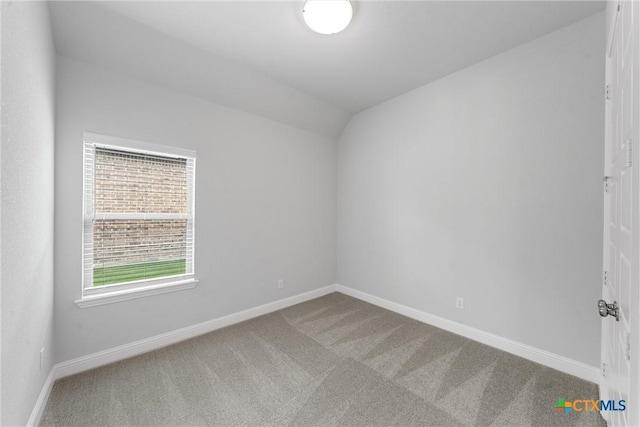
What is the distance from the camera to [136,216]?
2400mm

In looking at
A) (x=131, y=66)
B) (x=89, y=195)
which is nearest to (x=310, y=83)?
(x=131, y=66)

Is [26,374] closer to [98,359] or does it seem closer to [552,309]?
[98,359]

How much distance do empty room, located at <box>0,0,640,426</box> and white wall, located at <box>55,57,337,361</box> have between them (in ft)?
0.07

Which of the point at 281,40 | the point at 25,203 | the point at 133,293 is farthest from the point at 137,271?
the point at 281,40

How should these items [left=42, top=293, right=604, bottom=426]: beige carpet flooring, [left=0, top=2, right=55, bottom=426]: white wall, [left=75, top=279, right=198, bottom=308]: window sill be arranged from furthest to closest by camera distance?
[left=75, top=279, right=198, bottom=308]: window sill, [left=42, top=293, right=604, bottom=426]: beige carpet flooring, [left=0, top=2, right=55, bottom=426]: white wall

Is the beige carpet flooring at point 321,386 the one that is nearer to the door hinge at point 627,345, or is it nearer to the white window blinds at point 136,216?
the white window blinds at point 136,216

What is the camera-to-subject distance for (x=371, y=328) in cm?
284

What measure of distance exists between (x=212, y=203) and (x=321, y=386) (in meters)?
2.08

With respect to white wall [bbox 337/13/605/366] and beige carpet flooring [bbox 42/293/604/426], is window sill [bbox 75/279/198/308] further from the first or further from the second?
white wall [bbox 337/13/605/366]

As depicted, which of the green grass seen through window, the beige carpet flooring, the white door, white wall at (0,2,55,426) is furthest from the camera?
the green grass seen through window

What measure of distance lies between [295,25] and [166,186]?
1.94 meters

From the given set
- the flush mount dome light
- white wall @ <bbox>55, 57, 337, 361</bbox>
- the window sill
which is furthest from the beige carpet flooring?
the flush mount dome light

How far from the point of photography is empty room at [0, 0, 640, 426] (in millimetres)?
1469

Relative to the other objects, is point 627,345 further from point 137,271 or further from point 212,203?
point 137,271
